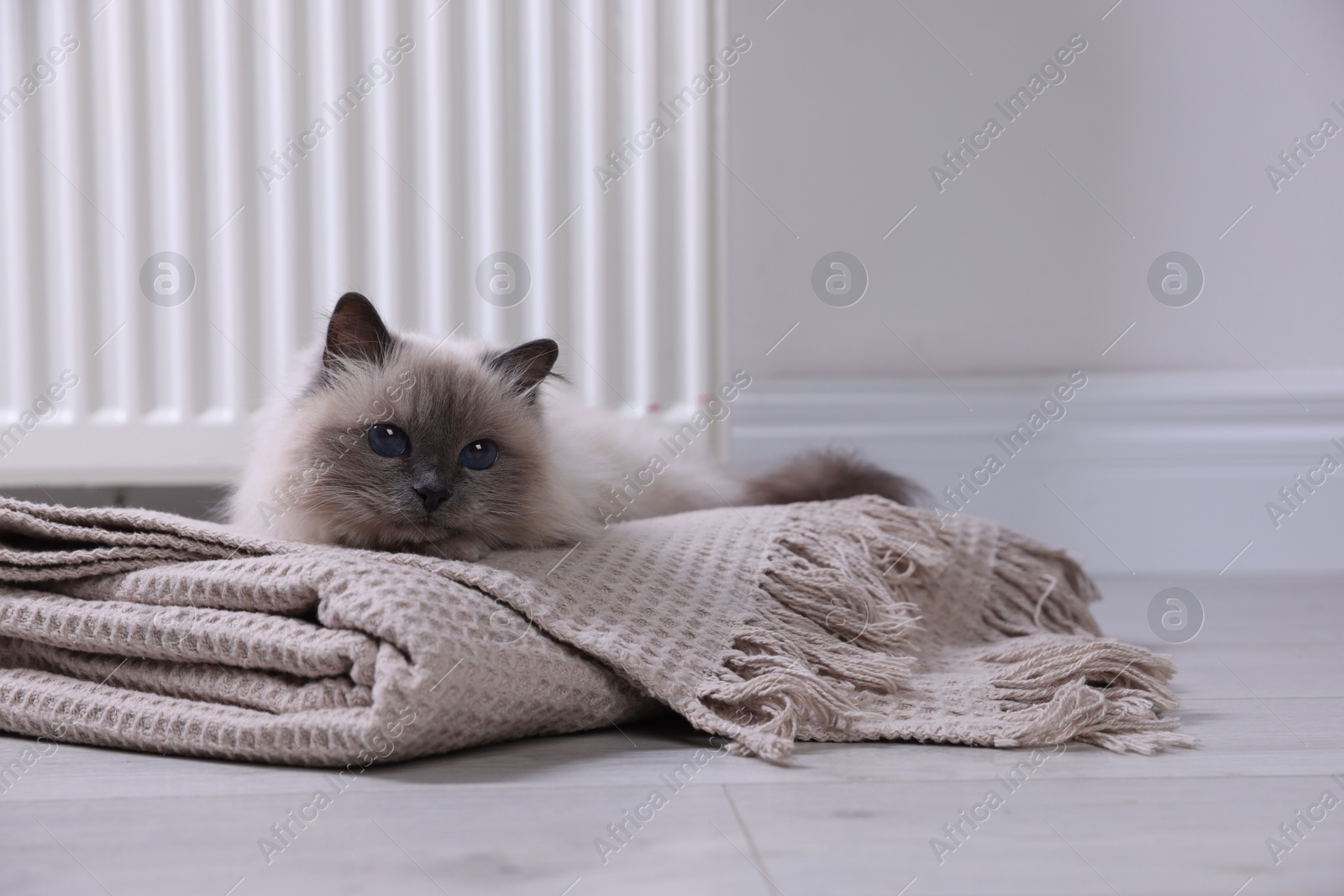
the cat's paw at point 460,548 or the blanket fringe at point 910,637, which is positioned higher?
the cat's paw at point 460,548

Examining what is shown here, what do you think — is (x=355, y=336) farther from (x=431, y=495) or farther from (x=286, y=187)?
(x=286, y=187)

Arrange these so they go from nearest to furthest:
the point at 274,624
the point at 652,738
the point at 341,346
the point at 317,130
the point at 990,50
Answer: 1. the point at 274,624
2. the point at 652,738
3. the point at 341,346
4. the point at 317,130
5. the point at 990,50

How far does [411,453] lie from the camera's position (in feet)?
3.98

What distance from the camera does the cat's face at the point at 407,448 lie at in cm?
119

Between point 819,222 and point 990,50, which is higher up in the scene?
point 990,50

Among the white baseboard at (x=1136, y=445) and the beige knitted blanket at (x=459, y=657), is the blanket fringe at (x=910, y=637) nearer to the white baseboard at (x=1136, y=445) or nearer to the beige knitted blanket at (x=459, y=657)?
the beige knitted blanket at (x=459, y=657)

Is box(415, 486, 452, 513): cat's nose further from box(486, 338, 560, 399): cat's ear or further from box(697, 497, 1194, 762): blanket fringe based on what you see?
box(697, 497, 1194, 762): blanket fringe

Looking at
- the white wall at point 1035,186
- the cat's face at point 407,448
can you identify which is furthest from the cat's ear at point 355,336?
the white wall at point 1035,186

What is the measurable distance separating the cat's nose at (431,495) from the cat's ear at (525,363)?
0.19 meters

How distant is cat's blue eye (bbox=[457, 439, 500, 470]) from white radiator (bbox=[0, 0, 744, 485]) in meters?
0.95

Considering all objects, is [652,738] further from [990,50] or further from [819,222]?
[990,50]

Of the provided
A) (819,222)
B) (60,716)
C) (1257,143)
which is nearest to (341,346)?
(60,716)

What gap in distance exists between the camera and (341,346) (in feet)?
4.11

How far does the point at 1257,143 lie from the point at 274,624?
2.44 m
